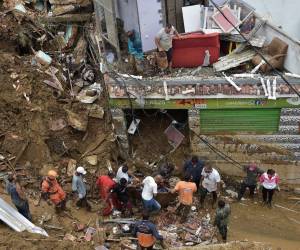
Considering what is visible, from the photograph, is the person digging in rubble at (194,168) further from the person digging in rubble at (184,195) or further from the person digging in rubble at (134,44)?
the person digging in rubble at (134,44)

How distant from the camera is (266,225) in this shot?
1323cm

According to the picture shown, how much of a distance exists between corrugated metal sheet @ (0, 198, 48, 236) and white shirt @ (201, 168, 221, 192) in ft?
13.4

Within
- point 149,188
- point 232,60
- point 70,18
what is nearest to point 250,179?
point 149,188

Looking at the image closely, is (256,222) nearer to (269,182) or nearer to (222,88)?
(269,182)

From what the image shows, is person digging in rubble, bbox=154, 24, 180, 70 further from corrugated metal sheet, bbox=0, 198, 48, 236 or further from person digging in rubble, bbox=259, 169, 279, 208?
corrugated metal sheet, bbox=0, 198, 48, 236

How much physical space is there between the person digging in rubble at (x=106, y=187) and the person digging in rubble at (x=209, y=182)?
7.43 feet

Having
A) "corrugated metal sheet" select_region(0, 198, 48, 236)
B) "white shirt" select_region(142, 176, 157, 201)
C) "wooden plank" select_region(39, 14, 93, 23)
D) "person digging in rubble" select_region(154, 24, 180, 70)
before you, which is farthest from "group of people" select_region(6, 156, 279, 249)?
"wooden plank" select_region(39, 14, 93, 23)

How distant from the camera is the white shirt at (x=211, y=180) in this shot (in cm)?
1256

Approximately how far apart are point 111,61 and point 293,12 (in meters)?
4.83

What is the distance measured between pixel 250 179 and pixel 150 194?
283cm

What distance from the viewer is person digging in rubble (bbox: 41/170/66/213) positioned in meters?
11.9

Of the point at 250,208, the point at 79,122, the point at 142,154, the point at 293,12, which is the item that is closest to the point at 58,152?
the point at 79,122

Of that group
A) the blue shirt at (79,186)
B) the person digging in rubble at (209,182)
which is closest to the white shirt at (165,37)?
the person digging in rubble at (209,182)

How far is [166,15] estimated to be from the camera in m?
14.0
